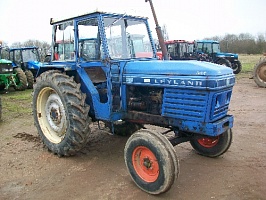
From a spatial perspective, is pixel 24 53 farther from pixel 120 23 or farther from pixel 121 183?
pixel 121 183

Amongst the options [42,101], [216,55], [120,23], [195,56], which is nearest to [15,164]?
[42,101]

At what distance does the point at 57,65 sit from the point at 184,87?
2.44 metres

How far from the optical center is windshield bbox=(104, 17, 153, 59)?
4555 millimetres

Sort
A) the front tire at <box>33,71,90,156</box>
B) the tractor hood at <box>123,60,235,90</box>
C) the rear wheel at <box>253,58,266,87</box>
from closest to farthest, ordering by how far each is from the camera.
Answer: the tractor hood at <box>123,60,235,90</box> < the front tire at <box>33,71,90,156</box> < the rear wheel at <box>253,58,266,87</box>

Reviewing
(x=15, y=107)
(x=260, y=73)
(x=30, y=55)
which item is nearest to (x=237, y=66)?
(x=260, y=73)

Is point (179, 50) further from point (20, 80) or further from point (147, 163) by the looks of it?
point (147, 163)

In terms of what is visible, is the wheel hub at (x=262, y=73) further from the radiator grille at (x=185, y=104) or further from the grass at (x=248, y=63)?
the radiator grille at (x=185, y=104)

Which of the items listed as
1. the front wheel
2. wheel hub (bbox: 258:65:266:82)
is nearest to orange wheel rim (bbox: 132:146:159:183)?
the front wheel

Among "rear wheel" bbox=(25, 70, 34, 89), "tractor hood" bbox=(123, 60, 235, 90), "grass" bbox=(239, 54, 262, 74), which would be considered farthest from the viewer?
"grass" bbox=(239, 54, 262, 74)

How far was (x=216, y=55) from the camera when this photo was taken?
20.3m

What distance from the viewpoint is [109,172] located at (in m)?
4.28

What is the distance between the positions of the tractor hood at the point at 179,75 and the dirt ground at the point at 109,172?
4.35 feet

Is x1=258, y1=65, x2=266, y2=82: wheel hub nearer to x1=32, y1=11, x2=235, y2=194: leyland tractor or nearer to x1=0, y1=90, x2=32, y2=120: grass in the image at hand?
x1=32, y1=11, x2=235, y2=194: leyland tractor

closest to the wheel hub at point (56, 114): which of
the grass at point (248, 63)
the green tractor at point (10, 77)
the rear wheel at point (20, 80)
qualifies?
the green tractor at point (10, 77)
